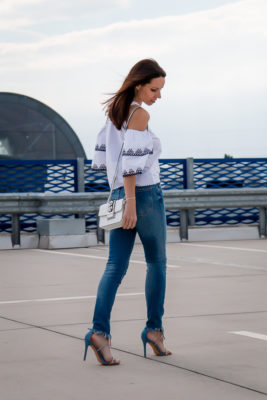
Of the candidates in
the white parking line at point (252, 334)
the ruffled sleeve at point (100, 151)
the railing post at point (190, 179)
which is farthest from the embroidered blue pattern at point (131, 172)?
the railing post at point (190, 179)

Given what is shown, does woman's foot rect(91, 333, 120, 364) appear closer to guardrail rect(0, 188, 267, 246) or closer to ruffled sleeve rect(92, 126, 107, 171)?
ruffled sleeve rect(92, 126, 107, 171)

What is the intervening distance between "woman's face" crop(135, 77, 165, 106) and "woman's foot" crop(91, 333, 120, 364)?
136 centimetres

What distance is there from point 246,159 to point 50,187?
350 centimetres

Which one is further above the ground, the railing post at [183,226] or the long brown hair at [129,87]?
Answer: the long brown hair at [129,87]

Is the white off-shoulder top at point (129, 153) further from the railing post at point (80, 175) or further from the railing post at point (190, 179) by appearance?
the railing post at point (190, 179)

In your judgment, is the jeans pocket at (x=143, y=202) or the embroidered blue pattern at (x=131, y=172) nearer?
the embroidered blue pattern at (x=131, y=172)

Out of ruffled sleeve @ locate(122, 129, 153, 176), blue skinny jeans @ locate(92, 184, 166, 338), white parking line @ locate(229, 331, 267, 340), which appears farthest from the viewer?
white parking line @ locate(229, 331, 267, 340)

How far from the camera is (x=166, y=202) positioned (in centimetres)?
1415

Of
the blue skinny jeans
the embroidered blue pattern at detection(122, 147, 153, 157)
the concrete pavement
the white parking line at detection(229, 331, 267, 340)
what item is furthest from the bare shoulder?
the white parking line at detection(229, 331, 267, 340)

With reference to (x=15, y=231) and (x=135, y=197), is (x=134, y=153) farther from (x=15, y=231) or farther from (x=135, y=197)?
(x=15, y=231)

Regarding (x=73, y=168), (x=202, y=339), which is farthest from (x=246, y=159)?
(x=202, y=339)

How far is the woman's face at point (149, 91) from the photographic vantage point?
5105mm

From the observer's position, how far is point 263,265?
33.8ft

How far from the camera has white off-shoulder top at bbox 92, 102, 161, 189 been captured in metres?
4.91
